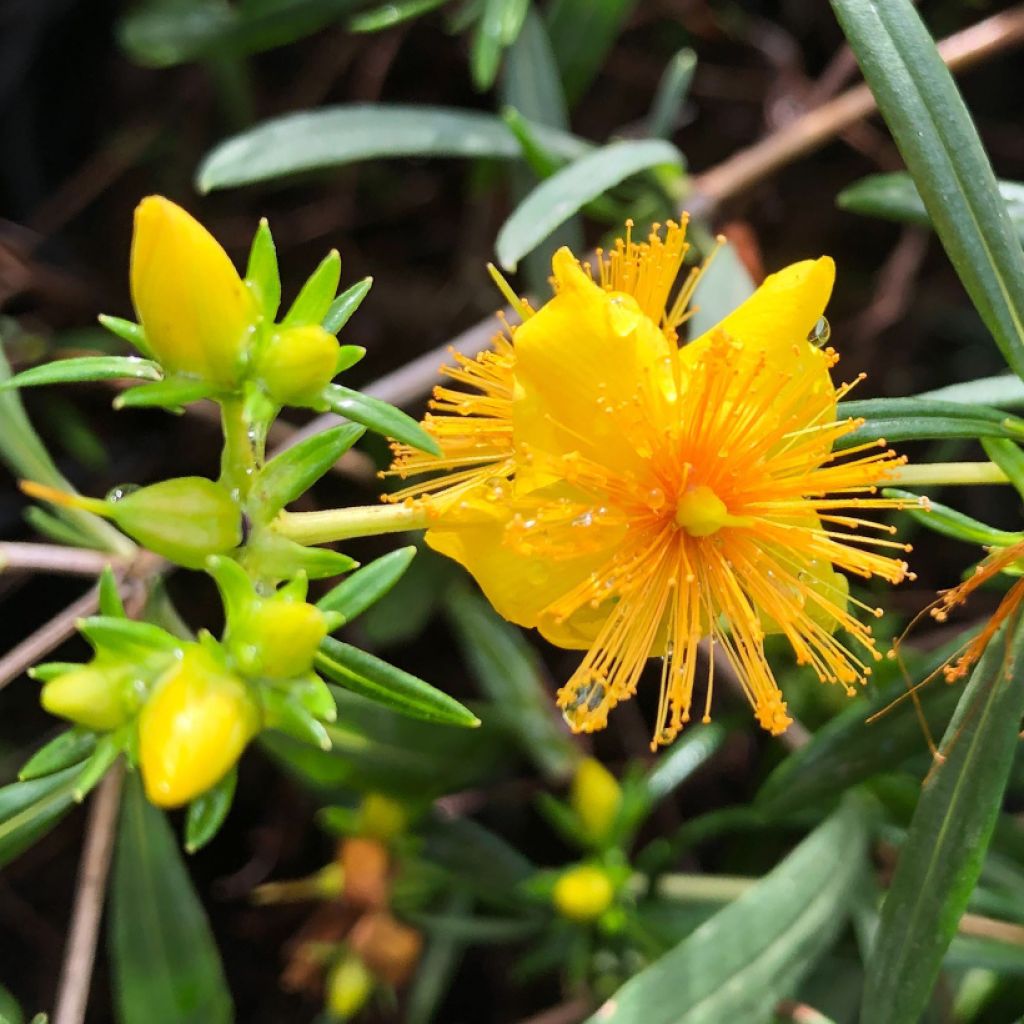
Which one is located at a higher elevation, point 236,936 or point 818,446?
point 818,446

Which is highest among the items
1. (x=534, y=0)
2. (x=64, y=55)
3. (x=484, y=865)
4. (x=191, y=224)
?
(x=64, y=55)

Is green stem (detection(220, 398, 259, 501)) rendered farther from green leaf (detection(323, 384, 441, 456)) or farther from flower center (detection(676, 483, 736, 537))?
flower center (detection(676, 483, 736, 537))

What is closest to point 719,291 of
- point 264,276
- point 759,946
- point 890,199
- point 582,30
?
point 890,199

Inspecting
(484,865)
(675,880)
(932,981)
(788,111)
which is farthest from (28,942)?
(788,111)

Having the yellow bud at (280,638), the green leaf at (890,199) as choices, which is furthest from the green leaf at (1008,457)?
the yellow bud at (280,638)

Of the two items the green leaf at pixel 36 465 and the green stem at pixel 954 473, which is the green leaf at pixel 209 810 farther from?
the green stem at pixel 954 473

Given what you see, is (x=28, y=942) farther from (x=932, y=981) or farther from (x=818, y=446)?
(x=818, y=446)

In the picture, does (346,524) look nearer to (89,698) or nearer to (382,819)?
(89,698)
